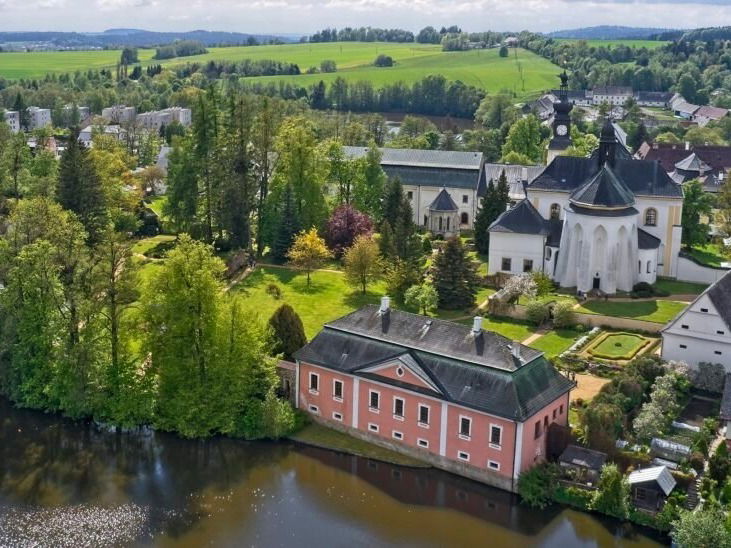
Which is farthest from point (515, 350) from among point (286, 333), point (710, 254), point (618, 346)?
point (710, 254)

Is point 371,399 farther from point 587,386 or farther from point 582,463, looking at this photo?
point 587,386

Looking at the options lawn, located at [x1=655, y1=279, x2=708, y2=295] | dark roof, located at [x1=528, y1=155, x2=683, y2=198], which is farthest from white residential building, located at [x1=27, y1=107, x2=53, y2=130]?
lawn, located at [x1=655, y1=279, x2=708, y2=295]

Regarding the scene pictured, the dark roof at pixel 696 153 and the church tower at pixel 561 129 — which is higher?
the church tower at pixel 561 129

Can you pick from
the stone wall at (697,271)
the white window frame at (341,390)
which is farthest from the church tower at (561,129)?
the white window frame at (341,390)

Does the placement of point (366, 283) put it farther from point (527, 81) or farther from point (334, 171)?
point (527, 81)

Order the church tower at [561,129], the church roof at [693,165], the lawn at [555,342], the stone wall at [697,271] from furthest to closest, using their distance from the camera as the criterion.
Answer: the church roof at [693,165] < the church tower at [561,129] < the stone wall at [697,271] < the lawn at [555,342]

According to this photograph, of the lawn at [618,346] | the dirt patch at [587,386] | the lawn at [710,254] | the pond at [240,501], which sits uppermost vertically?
the lawn at [710,254]

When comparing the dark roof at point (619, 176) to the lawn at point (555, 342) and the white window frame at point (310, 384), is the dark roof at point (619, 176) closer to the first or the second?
the lawn at point (555, 342)

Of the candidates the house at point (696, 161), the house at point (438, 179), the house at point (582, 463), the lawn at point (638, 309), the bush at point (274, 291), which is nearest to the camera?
the house at point (582, 463)

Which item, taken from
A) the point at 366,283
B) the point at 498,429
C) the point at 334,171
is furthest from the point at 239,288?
the point at 498,429
